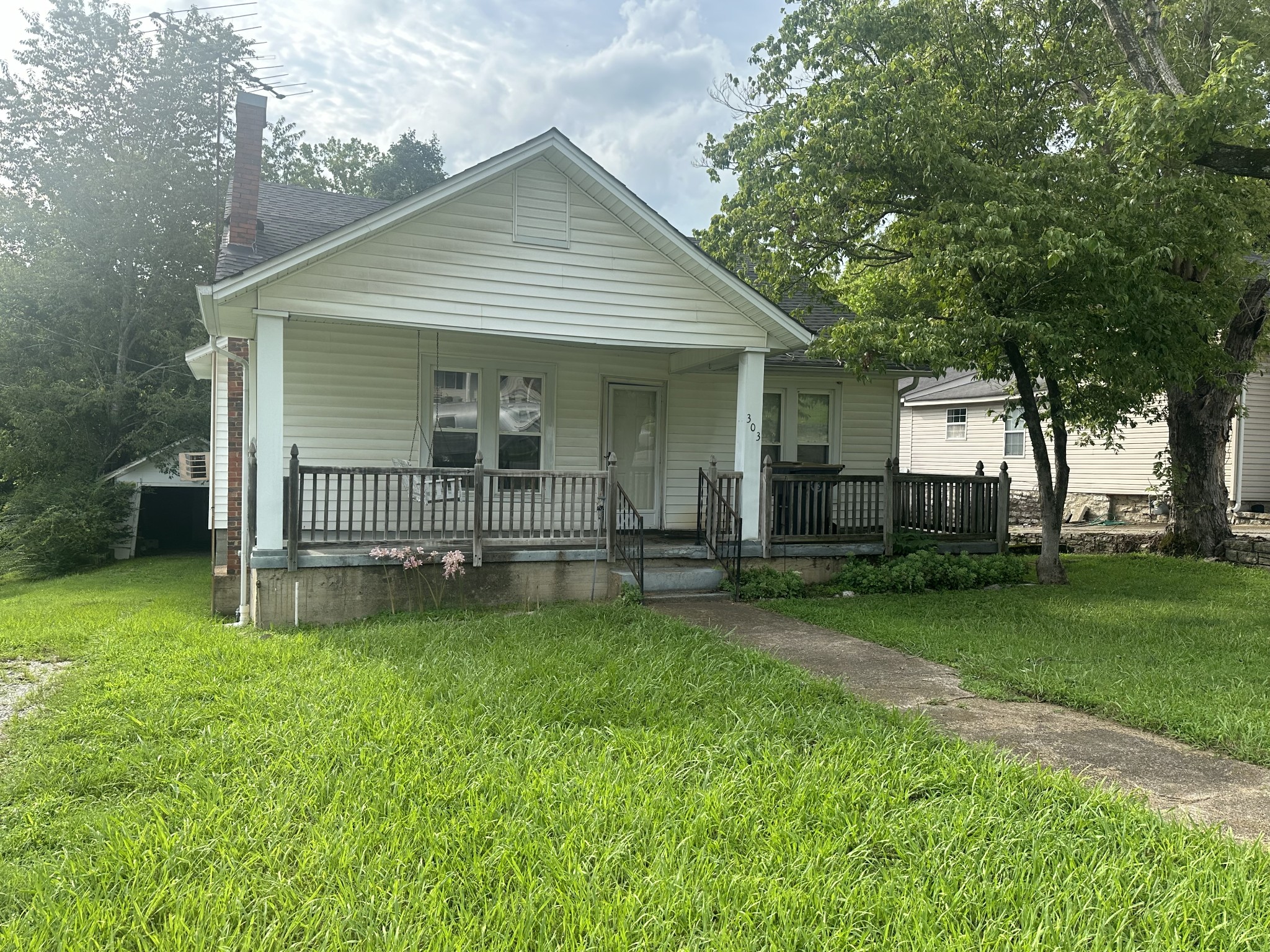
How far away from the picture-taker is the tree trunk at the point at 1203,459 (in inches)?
559

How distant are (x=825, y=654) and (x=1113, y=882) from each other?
13.1 ft

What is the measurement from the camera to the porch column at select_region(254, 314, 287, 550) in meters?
8.34

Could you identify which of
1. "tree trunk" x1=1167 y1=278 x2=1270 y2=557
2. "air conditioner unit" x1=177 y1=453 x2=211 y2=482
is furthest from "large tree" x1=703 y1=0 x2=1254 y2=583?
"air conditioner unit" x1=177 y1=453 x2=211 y2=482

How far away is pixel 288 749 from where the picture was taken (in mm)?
4156

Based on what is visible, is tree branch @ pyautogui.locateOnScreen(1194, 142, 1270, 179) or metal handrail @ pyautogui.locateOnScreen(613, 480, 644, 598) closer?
tree branch @ pyautogui.locateOnScreen(1194, 142, 1270, 179)

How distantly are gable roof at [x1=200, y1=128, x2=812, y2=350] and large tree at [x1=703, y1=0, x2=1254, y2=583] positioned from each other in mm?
1307

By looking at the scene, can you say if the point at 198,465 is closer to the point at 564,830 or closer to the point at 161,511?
the point at 161,511

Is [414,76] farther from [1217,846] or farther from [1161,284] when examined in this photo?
[1217,846]

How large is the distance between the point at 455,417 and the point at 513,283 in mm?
2589

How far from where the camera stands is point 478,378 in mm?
11352

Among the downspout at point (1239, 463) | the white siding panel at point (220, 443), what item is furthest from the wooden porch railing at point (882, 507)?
the downspout at point (1239, 463)

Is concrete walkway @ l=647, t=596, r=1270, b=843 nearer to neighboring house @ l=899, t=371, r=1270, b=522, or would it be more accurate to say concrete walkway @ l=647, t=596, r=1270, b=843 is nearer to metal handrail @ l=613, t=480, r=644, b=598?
metal handrail @ l=613, t=480, r=644, b=598

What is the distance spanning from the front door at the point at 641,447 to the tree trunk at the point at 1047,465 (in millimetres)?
5041

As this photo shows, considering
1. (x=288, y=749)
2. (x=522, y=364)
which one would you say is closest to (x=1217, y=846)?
(x=288, y=749)
